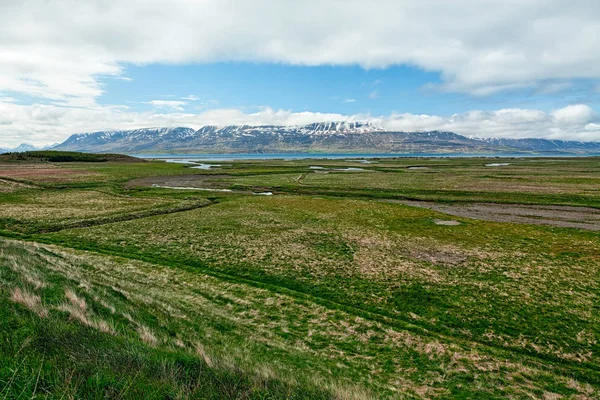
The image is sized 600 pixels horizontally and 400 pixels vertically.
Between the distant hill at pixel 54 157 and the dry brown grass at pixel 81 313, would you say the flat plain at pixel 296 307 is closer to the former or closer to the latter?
the dry brown grass at pixel 81 313

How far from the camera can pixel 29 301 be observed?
36.5 ft

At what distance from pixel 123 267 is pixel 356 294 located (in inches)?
723

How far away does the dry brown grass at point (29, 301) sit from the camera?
10441 millimetres

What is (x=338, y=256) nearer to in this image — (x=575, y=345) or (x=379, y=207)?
(x=575, y=345)

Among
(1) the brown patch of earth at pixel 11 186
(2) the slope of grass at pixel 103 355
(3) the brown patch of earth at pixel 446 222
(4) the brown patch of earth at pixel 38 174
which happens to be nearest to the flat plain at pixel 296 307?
(2) the slope of grass at pixel 103 355

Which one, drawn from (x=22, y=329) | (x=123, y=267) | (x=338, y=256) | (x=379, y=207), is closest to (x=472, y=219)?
(x=379, y=207)

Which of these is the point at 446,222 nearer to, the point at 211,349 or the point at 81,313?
the point at 211,349

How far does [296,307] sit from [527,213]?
155ft

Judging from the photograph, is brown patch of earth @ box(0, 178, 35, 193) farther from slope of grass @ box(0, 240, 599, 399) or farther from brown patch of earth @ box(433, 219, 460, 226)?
brown patch of earth @ box(433, 219, 460, 226)

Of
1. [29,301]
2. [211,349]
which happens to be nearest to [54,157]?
[29,301]

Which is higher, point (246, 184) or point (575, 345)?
point (246, 184)

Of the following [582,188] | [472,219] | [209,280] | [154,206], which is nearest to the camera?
[209,280]

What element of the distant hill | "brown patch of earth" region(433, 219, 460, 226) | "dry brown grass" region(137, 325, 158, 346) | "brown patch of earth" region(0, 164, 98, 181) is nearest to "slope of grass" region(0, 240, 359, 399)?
"dry brown grass" region(137, 325, 158, 346)

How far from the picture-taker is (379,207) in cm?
5250
